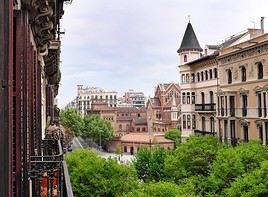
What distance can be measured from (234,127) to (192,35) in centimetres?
1490

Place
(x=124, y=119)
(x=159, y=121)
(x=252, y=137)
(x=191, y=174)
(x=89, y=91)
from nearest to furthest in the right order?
(x=191, y=174), (x=252, y=137), (x=159, y=121), (x=124, y=119), (x=89, y=91)

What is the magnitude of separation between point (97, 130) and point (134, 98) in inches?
4175

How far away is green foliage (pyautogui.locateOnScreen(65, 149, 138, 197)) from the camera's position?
23.3 meters

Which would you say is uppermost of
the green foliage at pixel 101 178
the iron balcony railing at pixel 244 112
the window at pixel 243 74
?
the window at pixel 243 74

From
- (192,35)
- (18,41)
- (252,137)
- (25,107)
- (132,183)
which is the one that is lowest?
(132,183)

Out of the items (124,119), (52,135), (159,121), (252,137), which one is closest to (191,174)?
(252,137)

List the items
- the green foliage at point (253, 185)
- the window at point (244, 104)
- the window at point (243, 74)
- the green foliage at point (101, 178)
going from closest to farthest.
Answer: the green foliage at point (253, 185) < the green foliage at point (101, 178) < the window at point (243, 74) < the window at point (244, 104)

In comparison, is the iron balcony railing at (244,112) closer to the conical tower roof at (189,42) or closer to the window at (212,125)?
the window at (212,125)

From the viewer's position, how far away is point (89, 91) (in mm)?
169125

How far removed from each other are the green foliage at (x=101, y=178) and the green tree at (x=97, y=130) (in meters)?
53.2

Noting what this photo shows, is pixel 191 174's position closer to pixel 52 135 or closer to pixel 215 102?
pixel 215 102

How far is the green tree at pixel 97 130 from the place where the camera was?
79.1 meters

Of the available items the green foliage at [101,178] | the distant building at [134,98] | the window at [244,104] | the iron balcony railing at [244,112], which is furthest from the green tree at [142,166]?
the distant building at [134,98]

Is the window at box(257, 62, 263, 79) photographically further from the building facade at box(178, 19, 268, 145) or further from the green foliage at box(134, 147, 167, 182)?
the green foliage at box(134, 147, 167, 182)
